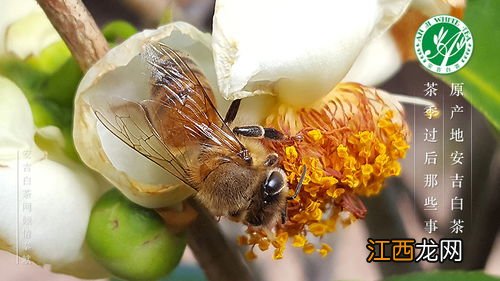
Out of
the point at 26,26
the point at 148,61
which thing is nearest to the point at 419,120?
the point at 148,61

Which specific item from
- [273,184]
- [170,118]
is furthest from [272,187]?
[170,118]

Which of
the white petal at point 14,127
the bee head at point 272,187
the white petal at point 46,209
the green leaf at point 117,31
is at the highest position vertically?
the green leaf at point 117,31

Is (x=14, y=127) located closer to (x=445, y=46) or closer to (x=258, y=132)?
(x=258, y=132)

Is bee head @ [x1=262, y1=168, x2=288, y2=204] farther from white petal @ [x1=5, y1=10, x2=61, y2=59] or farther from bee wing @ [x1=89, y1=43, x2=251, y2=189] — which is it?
white petal @ [x1=5, y1=10, x2=61, y2=59]

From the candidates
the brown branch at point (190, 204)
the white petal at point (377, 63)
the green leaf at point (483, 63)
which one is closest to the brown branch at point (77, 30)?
the brown branch at point (190, 204)

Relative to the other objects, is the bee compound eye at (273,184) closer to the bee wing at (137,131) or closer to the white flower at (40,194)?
the bee wing at (137,131)

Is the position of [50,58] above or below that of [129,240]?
above
